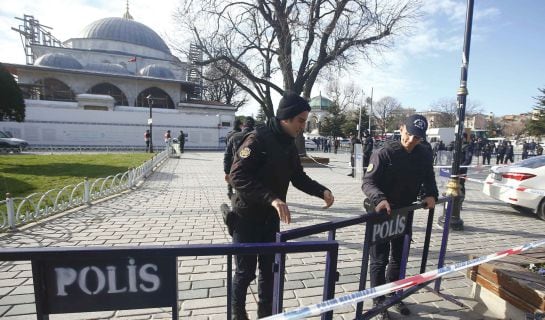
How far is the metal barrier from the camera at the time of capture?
5.13 meters

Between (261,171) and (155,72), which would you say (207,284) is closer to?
(261,171)

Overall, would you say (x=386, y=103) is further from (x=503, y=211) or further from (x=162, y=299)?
(x=162, y=299)

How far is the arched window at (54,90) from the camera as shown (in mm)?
44156

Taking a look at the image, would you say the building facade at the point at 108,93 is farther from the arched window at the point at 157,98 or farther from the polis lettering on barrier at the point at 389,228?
the polis lettering on barrier at the point at 389,228

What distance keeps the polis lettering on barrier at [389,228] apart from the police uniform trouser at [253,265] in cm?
85

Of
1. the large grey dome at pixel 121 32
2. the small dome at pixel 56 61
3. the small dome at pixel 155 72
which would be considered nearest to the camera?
the small dome at pixel 56 61

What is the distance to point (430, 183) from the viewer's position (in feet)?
10.2

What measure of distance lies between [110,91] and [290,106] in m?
53.7

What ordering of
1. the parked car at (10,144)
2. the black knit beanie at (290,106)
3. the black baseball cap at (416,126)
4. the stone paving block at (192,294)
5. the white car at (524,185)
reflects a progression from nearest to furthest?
the black knit beanie at (290,106)
the black baseball cap at (416,126)
the stone paving block at (192,294)
the white car at (524,185)
the parked car at (10,144)

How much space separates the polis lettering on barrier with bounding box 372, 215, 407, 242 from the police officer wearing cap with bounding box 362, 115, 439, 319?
14cm

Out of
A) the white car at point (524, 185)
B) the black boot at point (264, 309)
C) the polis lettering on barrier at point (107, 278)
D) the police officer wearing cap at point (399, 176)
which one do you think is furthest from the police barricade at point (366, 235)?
the white car at point (524, 185)

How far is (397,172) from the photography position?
2.92 m

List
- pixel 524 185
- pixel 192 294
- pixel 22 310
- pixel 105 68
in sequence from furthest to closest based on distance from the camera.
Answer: pixel 105 68 → pixel 524 185 → pixel 192 294 → pixel 22 310

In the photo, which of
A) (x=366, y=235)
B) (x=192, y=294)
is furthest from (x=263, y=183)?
(x=192, y=294)
